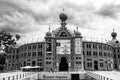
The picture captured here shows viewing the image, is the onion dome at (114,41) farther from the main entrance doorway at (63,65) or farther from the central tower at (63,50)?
the main entrance doorway at (63,65)

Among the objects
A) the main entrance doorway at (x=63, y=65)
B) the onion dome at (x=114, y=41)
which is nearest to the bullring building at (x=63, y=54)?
the main entrance doorway at (x=63, y=65)

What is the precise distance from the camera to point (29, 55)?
76312 mm

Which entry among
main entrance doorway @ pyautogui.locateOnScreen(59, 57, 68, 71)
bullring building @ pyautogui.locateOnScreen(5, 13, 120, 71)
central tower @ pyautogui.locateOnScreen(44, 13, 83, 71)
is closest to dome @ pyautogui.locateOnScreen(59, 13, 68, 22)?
bullring building @ pyautogui.locateOnScreen(5, 13, 120, 71)

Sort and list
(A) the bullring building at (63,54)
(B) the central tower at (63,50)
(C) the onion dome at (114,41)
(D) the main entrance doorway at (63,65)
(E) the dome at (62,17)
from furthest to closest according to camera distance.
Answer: (C) the onion dome at (114,41)
(E) the dome at (62,17)
(D) the main entrance doorway at (63,65)
(A) the bullring building at (63,54)
(B) the central tower at (63,50)

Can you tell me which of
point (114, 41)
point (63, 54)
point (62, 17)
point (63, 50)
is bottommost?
point (63, 54)

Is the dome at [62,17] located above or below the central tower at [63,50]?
above

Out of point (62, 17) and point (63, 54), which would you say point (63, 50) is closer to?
point (63, 54)

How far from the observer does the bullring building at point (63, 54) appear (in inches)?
2621

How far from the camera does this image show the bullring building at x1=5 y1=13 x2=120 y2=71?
2621 inches

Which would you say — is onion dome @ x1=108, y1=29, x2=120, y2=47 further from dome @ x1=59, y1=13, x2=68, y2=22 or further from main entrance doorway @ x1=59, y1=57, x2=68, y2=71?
main entrance doorway @ x1=59, y1=57, x2=68, y2=71

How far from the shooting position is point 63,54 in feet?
221

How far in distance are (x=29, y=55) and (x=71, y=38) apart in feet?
80.8

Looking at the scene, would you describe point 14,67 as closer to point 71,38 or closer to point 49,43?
point 49,43

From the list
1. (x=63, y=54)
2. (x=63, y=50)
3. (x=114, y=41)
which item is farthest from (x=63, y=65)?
(x=114, y=41)
